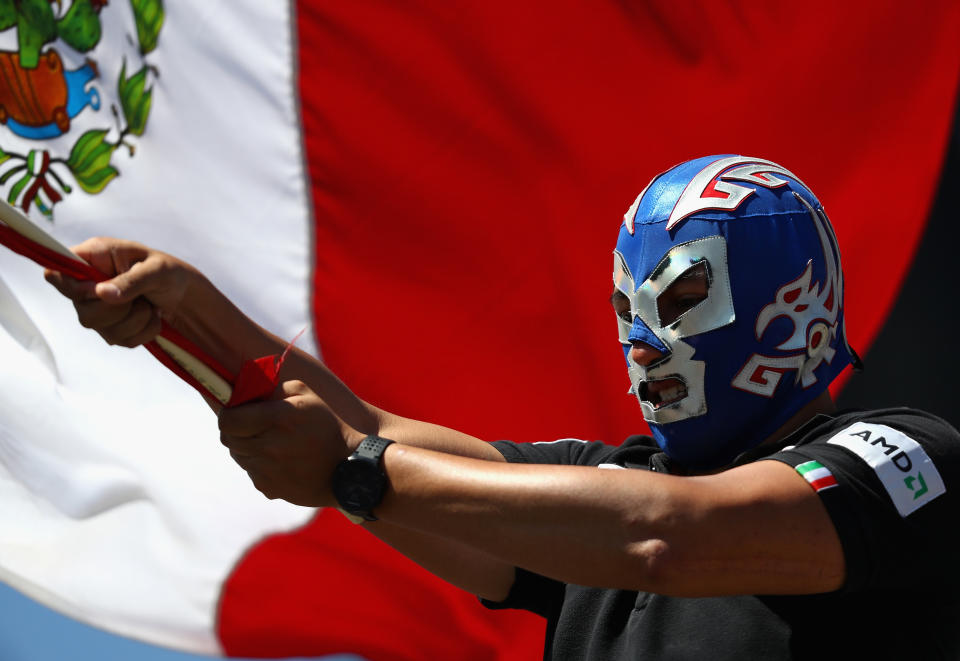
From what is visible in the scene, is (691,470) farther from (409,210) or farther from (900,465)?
(409,210)

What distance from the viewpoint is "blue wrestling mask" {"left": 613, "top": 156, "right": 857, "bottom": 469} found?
2562 mm

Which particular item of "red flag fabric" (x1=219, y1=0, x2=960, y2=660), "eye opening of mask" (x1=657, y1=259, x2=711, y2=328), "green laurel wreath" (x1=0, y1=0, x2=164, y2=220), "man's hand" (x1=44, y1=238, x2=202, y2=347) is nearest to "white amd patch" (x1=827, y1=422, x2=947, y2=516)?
"eye opening of mask" (x1=657, y1=259, x2=711, y2=328)

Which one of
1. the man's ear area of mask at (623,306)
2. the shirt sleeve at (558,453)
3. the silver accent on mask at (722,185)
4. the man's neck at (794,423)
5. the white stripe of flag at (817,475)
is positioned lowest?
the man's neck at (794,423)

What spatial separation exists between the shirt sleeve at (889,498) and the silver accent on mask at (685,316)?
0.46 metres

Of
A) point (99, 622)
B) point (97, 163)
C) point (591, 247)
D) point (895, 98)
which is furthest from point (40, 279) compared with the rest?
point (895, 98)

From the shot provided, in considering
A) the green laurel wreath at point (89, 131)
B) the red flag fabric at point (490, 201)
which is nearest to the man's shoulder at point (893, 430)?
the red flag fabric at point (490, 201)

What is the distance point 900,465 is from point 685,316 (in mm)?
640

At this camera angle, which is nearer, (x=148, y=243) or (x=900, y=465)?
(x=900, y=465)

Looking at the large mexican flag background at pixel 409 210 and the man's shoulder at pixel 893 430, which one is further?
the large mexican flag background at pixel 409 210

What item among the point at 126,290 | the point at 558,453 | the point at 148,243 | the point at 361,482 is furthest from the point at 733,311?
Result: the point at 148,243

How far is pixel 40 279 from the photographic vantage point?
13.1 ft

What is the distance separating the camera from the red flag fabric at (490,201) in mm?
4344

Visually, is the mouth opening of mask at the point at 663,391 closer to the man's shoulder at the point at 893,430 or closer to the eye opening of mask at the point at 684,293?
the eye opening of mask at the point at 684,293

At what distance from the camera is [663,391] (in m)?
2.69
